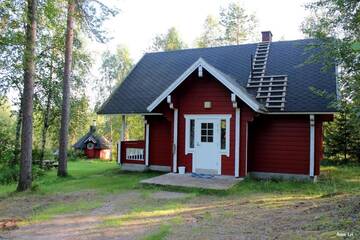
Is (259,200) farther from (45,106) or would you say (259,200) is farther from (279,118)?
(45,106)

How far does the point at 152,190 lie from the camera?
11359 mm

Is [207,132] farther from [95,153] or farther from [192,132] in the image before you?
[95,153]

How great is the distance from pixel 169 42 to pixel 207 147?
24.2 meters

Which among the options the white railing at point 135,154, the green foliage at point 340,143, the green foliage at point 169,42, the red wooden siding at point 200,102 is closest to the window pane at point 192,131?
the red wooden siding at point 200,102

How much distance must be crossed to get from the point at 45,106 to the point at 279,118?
1367 centimetres

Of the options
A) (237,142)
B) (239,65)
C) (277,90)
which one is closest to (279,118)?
(277,90)

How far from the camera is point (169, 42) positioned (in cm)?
3600

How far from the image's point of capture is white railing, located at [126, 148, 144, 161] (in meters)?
16.5

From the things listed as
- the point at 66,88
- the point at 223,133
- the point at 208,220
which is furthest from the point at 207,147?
the point at 66,88

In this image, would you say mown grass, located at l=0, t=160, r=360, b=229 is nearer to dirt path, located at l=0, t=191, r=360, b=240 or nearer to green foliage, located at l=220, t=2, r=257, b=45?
dirt path, located at l=0, t=191, r=360, b=240

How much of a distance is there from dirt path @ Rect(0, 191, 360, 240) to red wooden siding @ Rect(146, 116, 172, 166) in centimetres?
609

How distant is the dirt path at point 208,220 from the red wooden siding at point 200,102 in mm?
3532

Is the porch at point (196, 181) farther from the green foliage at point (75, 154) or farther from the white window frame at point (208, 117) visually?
the green foliage at point (75, 154)

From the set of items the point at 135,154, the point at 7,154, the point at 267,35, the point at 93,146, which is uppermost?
the point at 267,35
